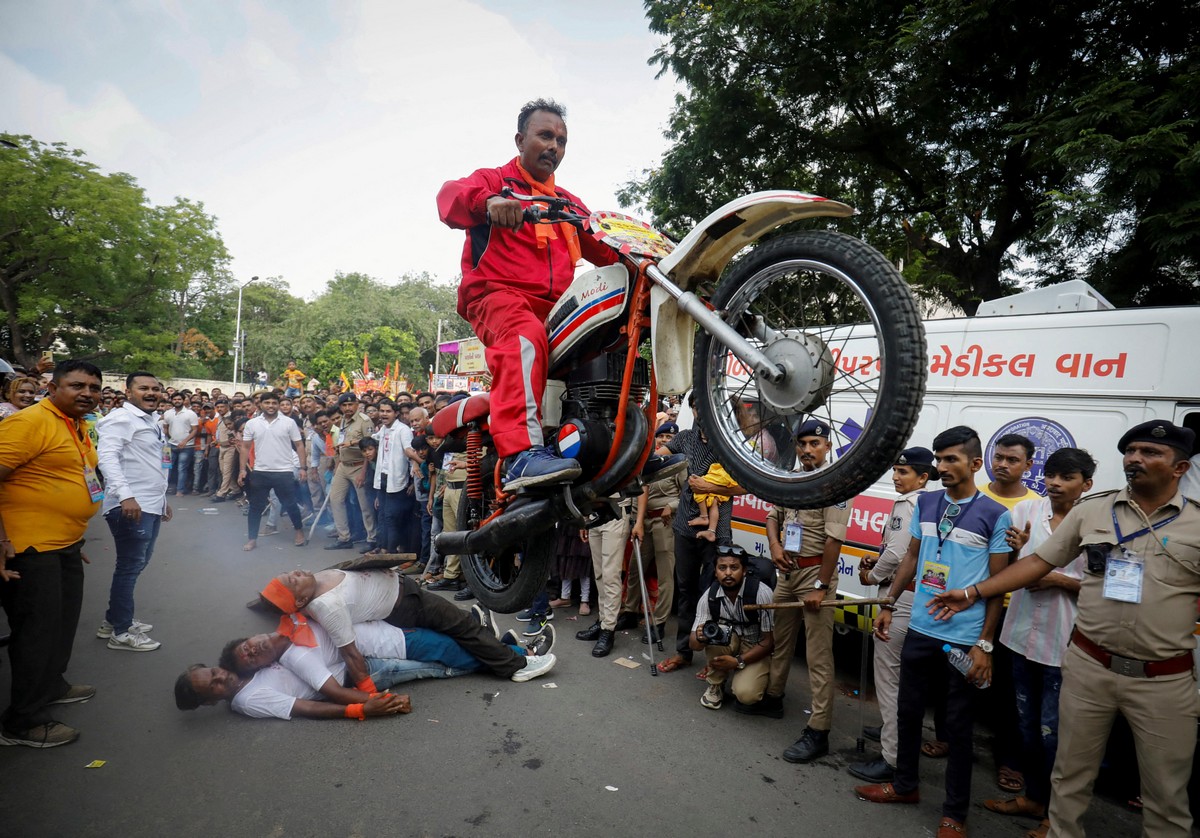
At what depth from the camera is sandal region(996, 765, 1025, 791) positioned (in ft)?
12.6

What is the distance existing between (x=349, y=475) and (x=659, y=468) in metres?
7.81

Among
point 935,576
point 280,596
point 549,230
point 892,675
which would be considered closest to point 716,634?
point 892,675

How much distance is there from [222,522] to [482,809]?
372 inches

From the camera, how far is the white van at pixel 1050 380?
3.77 metres

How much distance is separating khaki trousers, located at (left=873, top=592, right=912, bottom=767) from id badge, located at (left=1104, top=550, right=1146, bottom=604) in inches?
45.1

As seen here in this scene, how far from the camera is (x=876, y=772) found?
12.7 feet

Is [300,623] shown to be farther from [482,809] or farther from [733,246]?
[733,246]

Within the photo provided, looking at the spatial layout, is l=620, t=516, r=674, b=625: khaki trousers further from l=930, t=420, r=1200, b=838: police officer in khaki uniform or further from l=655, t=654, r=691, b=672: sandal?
l=930, t=420, r=1200, b=838: police officer in khaki uniform

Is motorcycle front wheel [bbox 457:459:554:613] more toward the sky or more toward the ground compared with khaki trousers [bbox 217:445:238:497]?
more toward the sky

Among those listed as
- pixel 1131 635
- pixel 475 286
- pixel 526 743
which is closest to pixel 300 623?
pixel 526 743

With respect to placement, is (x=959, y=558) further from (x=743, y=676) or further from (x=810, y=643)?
(x=743, y=676)

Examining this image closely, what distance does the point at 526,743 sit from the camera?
412 centimetres

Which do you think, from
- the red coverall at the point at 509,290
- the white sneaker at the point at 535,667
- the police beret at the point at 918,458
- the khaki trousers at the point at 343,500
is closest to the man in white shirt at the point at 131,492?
the white sneaker at the point at 535,667

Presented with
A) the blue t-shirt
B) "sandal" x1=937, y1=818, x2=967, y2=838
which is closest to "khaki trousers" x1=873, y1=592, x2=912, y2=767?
the blue t-shirt
